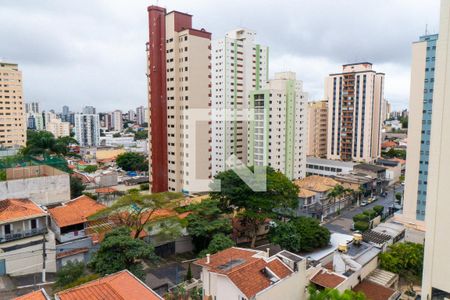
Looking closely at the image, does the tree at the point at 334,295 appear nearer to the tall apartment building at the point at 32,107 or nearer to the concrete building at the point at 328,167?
the concrete building at the point at 328,167

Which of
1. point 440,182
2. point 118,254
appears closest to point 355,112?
point 440,182

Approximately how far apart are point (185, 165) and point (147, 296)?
20.7 meters

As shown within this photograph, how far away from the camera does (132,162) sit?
44.9m

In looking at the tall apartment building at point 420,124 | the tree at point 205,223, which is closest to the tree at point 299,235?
the tree at point 205,223

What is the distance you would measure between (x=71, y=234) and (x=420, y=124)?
72.9 feet

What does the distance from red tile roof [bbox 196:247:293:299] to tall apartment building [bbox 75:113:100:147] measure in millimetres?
69838

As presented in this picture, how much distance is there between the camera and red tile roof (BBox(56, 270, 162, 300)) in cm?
849

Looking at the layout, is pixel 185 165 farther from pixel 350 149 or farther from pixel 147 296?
pixel 350 149

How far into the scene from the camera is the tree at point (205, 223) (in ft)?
54.9

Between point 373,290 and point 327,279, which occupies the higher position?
point 327,279

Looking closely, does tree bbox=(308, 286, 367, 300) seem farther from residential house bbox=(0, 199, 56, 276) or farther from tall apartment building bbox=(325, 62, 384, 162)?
tall apartment building bbox=(325, 62, 384, 162)

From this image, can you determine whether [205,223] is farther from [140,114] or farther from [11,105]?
[140,114]

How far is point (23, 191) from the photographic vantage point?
18.1 metres

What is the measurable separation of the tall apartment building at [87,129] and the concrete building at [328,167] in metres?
53.4
